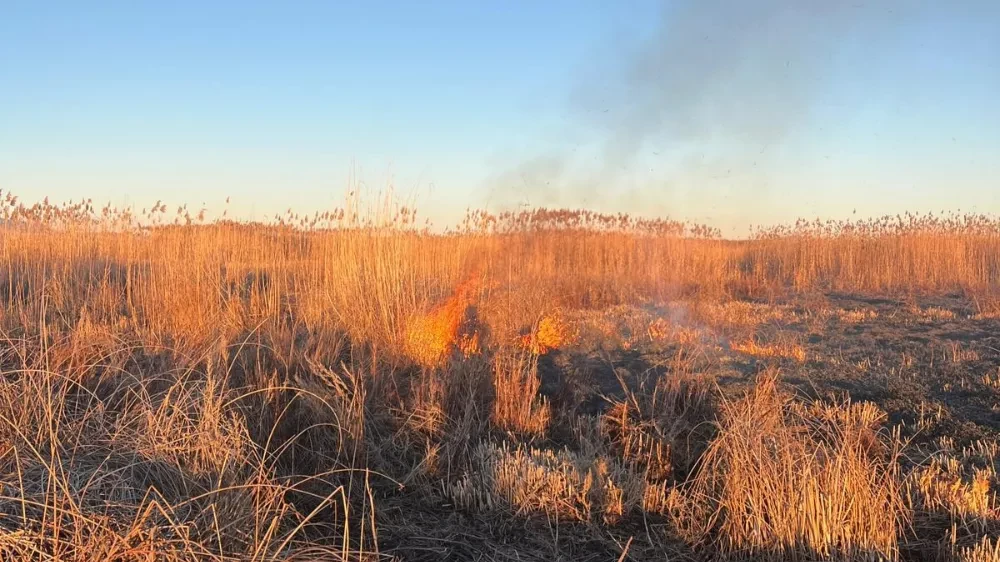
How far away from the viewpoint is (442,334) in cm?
557

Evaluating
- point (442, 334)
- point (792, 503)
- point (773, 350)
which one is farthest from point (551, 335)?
point (792, 503)

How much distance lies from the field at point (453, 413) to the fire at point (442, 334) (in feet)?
0.10

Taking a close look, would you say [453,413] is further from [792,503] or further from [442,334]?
[792,503]

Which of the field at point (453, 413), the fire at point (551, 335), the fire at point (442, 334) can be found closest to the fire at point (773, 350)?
the field at point (453, 413)

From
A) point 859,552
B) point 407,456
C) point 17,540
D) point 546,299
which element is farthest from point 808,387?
point 17,540

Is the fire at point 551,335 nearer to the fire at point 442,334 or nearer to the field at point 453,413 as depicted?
the field at point 453,413

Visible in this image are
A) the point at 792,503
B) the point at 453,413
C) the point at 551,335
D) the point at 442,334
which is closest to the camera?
the point at 792,503

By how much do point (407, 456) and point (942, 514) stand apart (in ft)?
8.59

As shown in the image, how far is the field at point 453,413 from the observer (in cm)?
254

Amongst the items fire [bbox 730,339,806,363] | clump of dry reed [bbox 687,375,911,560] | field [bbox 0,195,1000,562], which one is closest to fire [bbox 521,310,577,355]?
field [bbox 0,195,1000,562]

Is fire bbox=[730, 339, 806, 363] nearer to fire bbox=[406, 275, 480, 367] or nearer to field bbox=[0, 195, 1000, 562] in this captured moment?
field bbox=[0, 195, 1000, 562]

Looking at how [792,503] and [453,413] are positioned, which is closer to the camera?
[792,503]

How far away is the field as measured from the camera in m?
2.54

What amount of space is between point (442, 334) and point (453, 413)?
53.1 inches
